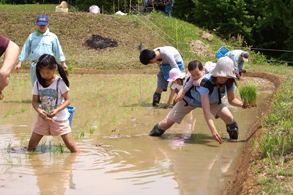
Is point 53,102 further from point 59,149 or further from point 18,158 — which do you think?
point 18,158

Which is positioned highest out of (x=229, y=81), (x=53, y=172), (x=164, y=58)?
(x=164, y=58)

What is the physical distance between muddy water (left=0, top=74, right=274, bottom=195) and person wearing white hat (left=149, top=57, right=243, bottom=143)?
0.22 meters

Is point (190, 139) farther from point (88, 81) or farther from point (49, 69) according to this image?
point (88, 81)

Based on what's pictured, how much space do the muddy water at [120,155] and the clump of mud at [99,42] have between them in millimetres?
11019

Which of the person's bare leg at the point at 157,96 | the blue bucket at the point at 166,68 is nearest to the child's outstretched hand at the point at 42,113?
the blue bucket at the point at 166,68

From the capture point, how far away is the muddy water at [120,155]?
3.90m

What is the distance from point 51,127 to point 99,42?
15.2 meters

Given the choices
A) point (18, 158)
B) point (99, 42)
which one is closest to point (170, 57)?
point (18, 158)

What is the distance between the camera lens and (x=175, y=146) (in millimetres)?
5496

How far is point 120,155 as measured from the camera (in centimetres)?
499

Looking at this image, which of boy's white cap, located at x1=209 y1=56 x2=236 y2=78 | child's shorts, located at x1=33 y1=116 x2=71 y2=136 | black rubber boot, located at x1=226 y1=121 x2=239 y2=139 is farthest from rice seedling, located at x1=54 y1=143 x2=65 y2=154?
black rubber boot, located at x1=226 y1=121 x2=239 y2=139

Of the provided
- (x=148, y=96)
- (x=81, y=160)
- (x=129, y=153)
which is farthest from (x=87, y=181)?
(x=148, y=96)

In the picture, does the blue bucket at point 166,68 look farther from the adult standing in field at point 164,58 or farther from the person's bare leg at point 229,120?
the person's bare leg at point 229,120

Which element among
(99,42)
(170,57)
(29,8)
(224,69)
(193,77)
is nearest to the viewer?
(224,69)
